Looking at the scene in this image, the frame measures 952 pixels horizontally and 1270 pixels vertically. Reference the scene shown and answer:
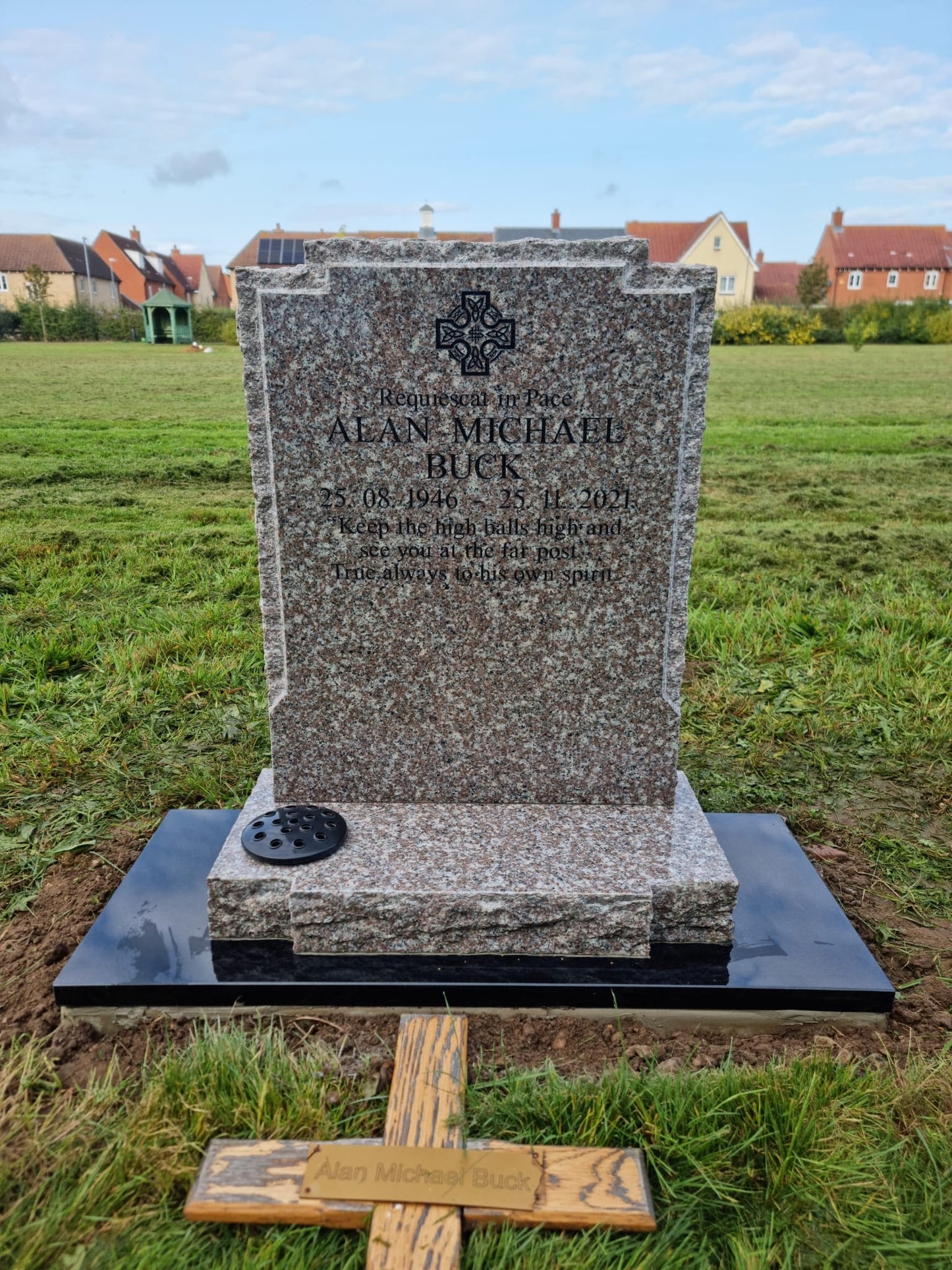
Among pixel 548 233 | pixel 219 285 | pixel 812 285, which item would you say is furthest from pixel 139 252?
pixel 548 233

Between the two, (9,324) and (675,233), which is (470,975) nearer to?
(9,324)

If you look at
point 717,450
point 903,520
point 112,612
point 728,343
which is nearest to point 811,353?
→ point 728,343

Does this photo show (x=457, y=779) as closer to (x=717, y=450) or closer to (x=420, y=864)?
(x=420, y=864)

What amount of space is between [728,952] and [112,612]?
3.68 meters

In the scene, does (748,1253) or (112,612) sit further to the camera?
(112,612)

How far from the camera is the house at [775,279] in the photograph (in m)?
58.3

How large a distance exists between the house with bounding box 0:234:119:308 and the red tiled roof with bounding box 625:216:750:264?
3119 centimetres

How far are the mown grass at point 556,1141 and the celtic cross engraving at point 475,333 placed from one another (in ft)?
5.70

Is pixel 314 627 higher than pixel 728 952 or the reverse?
higher

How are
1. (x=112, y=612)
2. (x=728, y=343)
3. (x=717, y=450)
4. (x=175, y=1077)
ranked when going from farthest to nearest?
(x=728, y=343) → (x=717, y=450) → (x=112, y=612) → (x=175, y=1077)

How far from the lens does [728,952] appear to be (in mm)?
2328

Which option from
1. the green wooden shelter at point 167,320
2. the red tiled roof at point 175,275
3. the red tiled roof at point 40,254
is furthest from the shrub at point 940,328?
the red tiled roof at point 175,275

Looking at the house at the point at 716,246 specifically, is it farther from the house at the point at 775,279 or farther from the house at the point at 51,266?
the house at the point at 51,266

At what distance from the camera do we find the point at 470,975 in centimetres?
224
